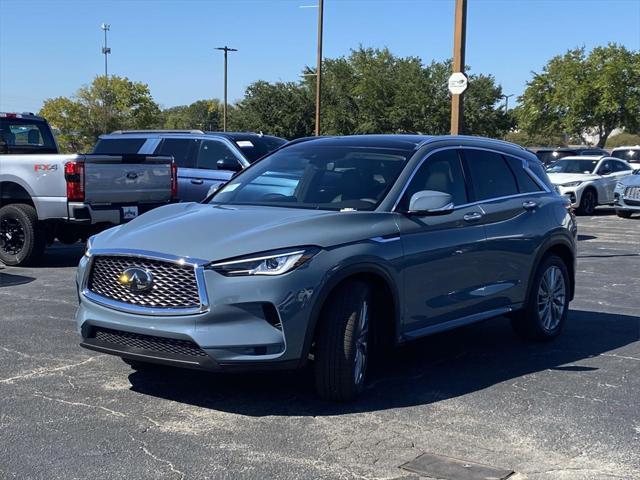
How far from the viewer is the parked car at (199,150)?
13570 mm

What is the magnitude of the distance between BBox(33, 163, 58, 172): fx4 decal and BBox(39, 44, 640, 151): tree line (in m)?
34.5

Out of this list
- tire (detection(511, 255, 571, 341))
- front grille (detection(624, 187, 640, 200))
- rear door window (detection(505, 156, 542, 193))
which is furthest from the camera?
front grille (detection(624, 187, 640, 200))

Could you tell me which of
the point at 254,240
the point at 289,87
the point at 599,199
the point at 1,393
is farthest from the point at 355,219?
the point at 289,87

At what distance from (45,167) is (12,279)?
1.57m

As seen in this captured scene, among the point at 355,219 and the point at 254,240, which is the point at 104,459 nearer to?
the point at 254,240

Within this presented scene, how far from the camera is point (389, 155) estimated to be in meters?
6.15

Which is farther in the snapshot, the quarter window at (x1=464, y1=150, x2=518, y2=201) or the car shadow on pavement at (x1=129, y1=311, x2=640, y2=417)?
the quarter window at (x1=464, y1=150, x2=518, y2=201)

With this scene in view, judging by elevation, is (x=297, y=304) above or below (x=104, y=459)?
above

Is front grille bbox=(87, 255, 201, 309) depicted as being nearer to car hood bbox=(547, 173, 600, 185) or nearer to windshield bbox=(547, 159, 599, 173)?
car hood bbox=(547, 173, 600, 185)

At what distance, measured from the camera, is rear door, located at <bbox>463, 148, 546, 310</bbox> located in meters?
6.50

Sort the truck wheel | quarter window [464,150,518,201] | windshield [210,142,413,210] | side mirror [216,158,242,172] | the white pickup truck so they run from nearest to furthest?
windshield [210,142,413,210] < quarter window [464,150,518,201] < the white pickup truck < the truck wheel < side mirror [216,158,242,172]

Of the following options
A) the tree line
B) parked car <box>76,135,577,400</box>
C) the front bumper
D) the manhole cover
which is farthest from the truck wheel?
the tree line

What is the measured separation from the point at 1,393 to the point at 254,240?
2035mm

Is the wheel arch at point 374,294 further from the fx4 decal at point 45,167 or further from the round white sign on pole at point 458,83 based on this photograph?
the round white sign on pole at point 458,83
